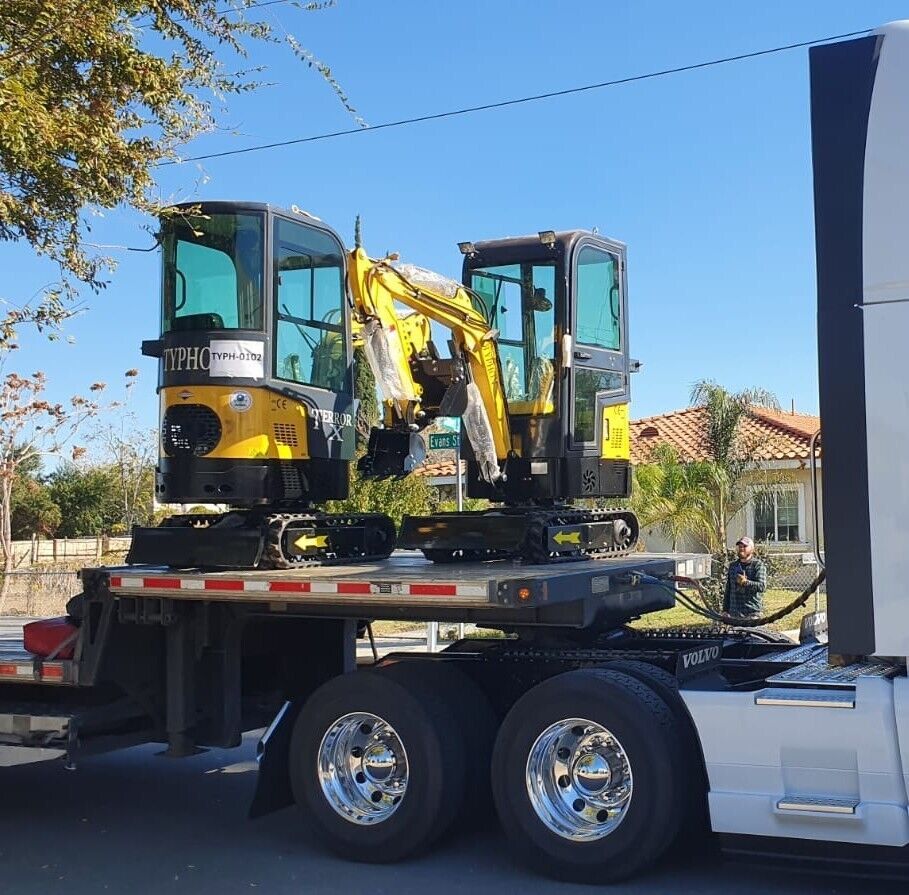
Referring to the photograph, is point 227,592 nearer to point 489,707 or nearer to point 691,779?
point 489,707

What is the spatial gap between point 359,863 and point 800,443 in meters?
20.5

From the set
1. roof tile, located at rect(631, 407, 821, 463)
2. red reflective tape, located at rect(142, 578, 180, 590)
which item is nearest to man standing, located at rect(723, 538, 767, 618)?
red reflective tape, located at rect(142, 578, 180, 590)

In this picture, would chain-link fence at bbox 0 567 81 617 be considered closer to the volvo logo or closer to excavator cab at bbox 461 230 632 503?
excavator cab at bbox 461 230 632 503

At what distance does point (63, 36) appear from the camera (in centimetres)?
898

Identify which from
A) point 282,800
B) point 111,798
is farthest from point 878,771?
point 111,798

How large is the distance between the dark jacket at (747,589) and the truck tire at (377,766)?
5300 mm

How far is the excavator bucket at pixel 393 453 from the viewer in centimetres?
878

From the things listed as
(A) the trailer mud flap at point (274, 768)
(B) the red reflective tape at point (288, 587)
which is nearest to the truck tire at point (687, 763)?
(B) the red reflective tape at point (288, 587)

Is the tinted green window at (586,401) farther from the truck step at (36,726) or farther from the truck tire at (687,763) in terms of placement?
the truck step at (36,726)

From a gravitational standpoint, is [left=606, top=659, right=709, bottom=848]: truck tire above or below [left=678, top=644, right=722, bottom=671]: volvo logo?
below

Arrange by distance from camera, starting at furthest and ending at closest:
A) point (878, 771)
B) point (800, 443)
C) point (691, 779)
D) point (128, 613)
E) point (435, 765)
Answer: point (800, 443) < point (128, 613) < point (435, 765) < point (691, 779) < point (878, 771)

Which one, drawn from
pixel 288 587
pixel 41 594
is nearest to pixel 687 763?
pixel 288 587

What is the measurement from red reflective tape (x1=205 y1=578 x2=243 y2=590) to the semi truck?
1.0 inches

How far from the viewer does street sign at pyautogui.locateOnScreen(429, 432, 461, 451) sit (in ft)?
29.8
